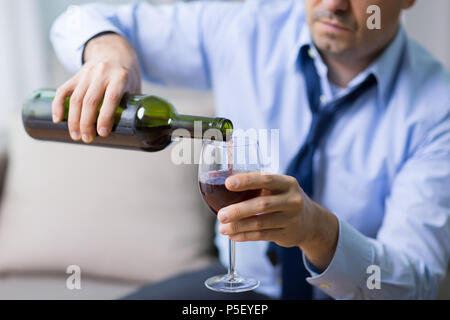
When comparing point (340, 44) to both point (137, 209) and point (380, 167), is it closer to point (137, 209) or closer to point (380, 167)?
point (380, 167)

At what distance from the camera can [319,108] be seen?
1482 millimetres

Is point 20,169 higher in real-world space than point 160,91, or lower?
lower

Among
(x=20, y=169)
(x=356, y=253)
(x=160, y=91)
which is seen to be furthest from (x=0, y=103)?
(x=356, y=253)

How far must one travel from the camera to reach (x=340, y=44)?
1359mm

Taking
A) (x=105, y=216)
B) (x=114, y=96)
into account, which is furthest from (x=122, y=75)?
(x=105, y=216)

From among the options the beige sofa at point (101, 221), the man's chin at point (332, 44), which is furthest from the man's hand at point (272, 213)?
the beige sofa at point (101, 221)

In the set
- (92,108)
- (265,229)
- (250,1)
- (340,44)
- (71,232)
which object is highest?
(250,1)

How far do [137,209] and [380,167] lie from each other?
934mm

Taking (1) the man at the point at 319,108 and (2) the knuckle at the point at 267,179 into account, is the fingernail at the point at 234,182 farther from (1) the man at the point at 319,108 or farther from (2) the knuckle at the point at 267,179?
(1) the man at the point at 319,108

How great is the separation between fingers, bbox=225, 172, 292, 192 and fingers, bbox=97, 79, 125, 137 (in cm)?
29

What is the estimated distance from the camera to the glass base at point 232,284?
0.96 meters

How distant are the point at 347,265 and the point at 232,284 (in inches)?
10.9

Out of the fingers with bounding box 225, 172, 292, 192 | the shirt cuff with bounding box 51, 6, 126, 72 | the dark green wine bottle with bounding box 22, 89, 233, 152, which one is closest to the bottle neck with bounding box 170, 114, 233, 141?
the dark green wine bottle with bounding box 22, 89, 233, 152

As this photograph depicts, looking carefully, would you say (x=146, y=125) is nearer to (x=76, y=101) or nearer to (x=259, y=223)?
(x=76, y=101)
